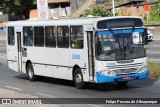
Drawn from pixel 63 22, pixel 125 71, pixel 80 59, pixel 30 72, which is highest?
pixel 63 22

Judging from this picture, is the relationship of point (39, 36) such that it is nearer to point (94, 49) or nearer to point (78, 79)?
point (78, 79)

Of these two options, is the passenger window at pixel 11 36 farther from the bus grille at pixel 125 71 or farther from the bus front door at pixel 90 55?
the bus grille at pixel 125 71

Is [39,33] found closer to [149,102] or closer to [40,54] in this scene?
[40,54]

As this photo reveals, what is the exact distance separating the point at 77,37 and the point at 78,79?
1536mm

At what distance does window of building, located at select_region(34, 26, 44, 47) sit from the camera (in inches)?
872

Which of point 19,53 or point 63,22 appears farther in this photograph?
point 19,53

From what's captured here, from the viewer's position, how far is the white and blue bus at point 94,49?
703 inches

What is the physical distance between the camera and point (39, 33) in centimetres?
2238

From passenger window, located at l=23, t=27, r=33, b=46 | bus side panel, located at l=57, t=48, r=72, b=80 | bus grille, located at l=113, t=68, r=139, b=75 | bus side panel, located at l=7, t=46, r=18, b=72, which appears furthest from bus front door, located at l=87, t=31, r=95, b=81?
bus side panel, located at l=7, t=46, r=18, b=72

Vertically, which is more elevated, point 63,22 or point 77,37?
point 63,22

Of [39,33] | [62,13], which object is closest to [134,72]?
[39,33]

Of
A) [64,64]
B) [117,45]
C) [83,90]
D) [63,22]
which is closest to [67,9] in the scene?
[63,22]

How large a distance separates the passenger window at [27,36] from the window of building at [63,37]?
9.33ft

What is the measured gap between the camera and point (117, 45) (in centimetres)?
1791
